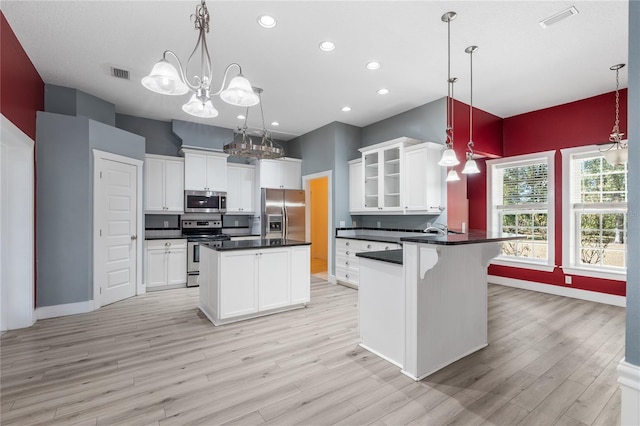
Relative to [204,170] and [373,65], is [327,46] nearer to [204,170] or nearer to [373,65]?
[373,65]

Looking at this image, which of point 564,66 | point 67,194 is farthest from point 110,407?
point 564,66

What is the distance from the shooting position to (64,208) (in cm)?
382

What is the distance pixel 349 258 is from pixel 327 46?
11.2ft

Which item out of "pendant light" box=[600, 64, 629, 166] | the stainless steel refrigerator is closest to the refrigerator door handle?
the stainless steel refrigerator

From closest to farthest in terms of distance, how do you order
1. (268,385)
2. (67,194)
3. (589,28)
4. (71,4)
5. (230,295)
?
1. (268,385)
2. (71,4)
3. (589,28)
4. (230,295)
5. (67,194)

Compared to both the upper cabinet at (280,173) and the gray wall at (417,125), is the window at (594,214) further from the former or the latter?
the upper cabinet at (280,173)

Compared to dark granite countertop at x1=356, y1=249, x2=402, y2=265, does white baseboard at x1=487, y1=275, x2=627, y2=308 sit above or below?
below

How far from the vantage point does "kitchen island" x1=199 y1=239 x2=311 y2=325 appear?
340cm

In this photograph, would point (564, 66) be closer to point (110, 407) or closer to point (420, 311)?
point (420, 311)

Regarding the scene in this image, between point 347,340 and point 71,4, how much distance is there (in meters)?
4.02

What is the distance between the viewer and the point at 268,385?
7.31 feet

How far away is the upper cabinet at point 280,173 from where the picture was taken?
6.29m

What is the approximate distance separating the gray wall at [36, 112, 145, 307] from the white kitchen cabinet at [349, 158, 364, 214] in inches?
164

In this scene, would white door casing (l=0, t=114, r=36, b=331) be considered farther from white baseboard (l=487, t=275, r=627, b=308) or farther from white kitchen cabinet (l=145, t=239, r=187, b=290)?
white baseboard (l=487, t=275, r=627, b=308)
